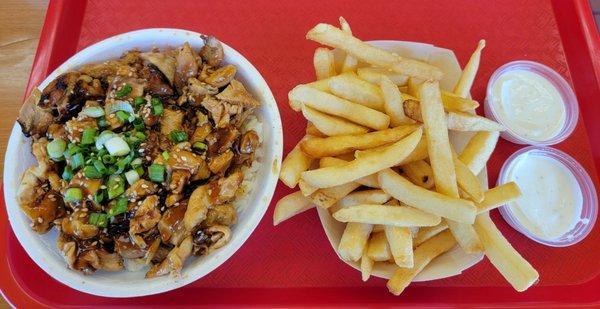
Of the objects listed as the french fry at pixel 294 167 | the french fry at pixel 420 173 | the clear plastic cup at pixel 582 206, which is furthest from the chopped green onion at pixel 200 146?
the clear plastic cup at pixel 582 206

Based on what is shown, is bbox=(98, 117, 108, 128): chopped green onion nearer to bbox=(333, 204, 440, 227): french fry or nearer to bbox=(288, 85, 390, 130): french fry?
bbox=(288, 85, 390, 130): french fry

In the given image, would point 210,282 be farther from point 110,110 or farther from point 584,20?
point 584,20

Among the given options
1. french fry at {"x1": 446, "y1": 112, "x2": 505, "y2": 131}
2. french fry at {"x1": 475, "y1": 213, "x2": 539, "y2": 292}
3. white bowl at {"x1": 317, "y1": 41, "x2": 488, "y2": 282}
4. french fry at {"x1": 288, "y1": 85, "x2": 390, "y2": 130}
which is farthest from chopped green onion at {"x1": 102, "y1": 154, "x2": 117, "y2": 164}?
french fry at {"x1": 475, "y1": 213, "x2": 539, "y2": 292}

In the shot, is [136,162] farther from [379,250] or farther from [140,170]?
[379,250]

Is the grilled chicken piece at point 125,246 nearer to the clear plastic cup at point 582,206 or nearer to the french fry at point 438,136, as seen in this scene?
the french fry at point 438,136

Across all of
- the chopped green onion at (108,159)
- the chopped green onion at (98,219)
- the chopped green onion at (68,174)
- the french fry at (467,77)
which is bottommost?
the chopped green onion at (98,219)

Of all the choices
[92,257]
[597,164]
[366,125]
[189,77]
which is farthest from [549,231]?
[92,257]
